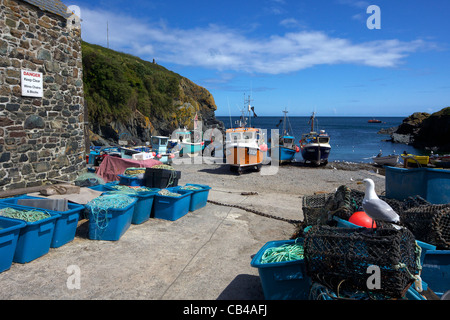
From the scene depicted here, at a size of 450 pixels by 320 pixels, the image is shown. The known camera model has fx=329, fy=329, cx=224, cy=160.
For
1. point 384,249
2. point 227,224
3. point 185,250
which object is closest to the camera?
point 384,249

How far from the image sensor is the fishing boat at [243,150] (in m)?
17.6

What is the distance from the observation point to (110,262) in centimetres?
507

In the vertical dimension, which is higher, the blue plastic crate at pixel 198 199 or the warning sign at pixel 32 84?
the warning sign at pixel 32 84

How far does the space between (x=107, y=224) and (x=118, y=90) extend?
24.8 meters

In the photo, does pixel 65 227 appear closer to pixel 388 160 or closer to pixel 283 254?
pixel 283 254

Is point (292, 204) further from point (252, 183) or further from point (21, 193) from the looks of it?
point (21, 193)

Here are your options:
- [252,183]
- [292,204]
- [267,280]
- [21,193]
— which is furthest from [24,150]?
[252,183]

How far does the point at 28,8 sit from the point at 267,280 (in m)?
8.00

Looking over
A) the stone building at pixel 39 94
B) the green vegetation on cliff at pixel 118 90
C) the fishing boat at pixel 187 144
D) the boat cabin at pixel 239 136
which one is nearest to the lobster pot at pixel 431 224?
the stone building at pixel 39 94

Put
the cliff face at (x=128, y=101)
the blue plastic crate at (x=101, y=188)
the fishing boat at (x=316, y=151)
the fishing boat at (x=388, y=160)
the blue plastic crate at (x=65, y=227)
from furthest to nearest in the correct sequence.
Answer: the cliff face at (x=128, y=101)
the fishing boat at (x=388, y=160)
the fishing boat at (x=316, y=151)
the blue plastic crate at (x=101, y=188)
the blue plastic crate at (x=65, y=227)

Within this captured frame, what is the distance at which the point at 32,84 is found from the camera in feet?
25.3

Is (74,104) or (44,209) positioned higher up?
(74,104)

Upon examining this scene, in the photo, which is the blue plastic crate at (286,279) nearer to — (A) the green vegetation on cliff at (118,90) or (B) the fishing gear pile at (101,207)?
(B) the fishing gear pile at (101,207)

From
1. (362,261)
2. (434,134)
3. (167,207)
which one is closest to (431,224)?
(362,261)
